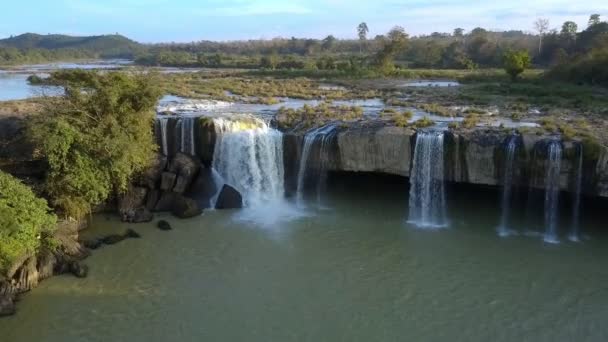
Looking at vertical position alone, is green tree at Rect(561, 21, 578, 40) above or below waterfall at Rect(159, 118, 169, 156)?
above

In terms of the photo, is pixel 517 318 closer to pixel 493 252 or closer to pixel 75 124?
pixel 493 252

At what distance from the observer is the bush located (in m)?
15.2

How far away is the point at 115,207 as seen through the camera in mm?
23219

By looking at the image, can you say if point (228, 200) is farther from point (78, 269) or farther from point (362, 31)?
point (362, 31)

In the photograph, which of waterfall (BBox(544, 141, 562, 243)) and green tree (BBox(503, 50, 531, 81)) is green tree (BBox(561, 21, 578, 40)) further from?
waterfall (BBox(544, 141, 562, 243))

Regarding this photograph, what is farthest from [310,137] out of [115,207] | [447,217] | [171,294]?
[171,294]

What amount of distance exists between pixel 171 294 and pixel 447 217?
12090mm

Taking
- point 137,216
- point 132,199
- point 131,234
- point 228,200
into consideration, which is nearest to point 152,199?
point 132,199

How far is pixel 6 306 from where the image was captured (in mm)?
15367

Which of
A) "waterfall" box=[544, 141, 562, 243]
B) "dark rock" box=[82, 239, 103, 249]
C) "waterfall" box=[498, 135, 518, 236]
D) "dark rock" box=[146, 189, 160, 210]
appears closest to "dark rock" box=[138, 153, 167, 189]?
"dark rock" box=[146, 189, 160, 210]

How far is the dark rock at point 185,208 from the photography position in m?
22.7

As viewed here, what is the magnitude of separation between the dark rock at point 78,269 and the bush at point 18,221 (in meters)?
1.29

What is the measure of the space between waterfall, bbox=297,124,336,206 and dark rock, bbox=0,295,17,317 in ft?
41.1

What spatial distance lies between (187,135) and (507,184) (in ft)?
47.5
